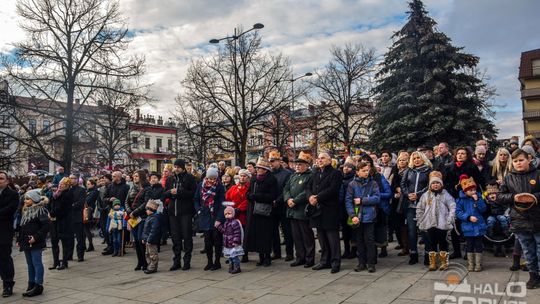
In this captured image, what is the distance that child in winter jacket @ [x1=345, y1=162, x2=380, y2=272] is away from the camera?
744 cm

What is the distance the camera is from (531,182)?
19.5 ft

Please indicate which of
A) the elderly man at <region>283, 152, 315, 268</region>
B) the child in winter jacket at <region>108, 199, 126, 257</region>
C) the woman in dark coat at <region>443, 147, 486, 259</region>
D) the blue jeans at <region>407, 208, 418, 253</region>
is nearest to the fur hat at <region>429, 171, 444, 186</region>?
the woman in dark coat at <region>443, 147, 486, 259</region>

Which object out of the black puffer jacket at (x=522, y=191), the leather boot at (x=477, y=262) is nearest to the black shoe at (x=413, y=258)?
the leather boot at (x=477, y=262)

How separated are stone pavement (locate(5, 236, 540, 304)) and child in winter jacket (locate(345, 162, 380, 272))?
0.34 m

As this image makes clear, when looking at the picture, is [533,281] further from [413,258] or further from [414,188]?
[414,188]

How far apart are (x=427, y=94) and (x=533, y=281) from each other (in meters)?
16.4

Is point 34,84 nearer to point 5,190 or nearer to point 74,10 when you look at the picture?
point 74,10

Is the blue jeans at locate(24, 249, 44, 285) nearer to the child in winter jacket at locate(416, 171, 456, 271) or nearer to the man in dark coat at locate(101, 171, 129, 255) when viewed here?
the man in dark coat at locate(101, 171, 129, 255)

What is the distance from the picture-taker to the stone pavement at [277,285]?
5867mm

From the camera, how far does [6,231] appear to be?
723 centimetres

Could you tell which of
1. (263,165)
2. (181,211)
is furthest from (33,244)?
(263,165)

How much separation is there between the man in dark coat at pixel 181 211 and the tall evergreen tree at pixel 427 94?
49.1 ft

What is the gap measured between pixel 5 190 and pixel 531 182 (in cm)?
843

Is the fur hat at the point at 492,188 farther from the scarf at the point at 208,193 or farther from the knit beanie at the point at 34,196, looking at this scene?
the knit beanie at the point at 34,196
